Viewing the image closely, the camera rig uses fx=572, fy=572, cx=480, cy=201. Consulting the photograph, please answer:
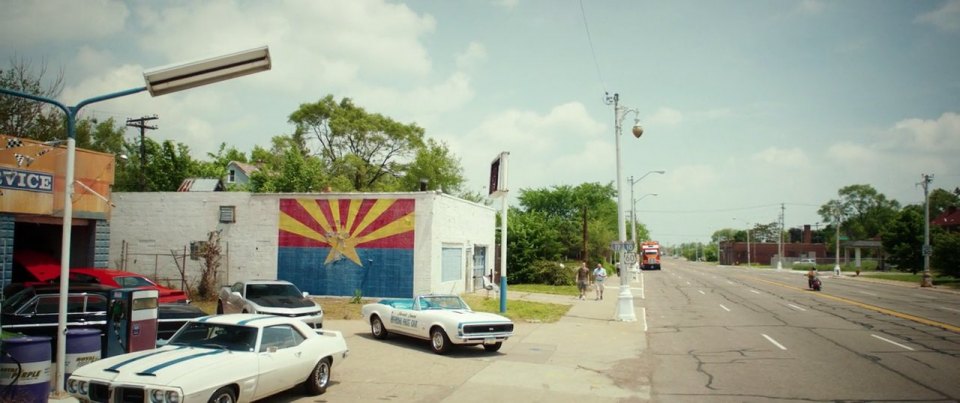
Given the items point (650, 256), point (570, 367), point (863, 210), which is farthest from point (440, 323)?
point (863, 210)

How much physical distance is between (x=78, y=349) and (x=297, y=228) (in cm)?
1622

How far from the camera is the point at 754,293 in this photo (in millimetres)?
32500

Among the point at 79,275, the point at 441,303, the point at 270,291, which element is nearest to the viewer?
the point at 441,303

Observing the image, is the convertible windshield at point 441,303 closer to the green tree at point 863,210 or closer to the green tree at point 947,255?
the green tree at point 947,255

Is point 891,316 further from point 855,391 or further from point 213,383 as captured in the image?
point 213,383

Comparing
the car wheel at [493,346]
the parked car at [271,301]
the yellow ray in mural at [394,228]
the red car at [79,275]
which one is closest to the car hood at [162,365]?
the parked car at [271,301]

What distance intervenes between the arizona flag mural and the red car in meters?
5.42

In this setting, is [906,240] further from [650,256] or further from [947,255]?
[650,256]

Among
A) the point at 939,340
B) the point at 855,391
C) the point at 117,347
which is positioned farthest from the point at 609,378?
the point at 939,340

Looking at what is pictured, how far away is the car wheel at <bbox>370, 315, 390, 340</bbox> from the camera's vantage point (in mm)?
14781

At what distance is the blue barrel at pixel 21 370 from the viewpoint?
7.21 meters

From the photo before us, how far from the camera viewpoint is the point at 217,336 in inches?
325

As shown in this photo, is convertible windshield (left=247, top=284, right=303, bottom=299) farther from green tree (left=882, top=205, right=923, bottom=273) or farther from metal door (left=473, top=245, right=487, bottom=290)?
green tree (left=882, top=205, right=923, bottom=273)

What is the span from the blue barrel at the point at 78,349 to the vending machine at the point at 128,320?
67cm
